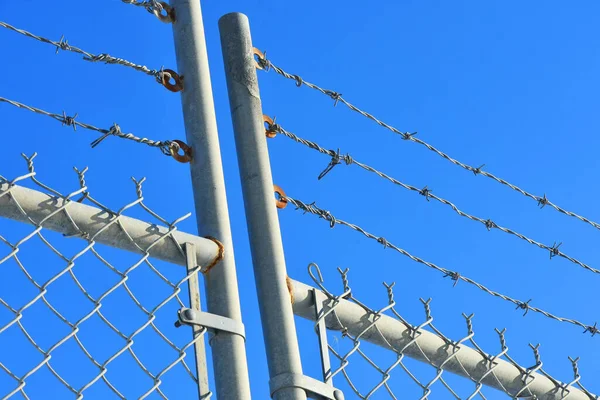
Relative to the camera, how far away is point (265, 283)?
10.6ft

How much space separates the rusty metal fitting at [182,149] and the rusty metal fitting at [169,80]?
194mm

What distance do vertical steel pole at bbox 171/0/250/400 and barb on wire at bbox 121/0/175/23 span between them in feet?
0.06

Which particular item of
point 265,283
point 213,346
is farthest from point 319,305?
point 213,346

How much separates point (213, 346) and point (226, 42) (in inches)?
40.6

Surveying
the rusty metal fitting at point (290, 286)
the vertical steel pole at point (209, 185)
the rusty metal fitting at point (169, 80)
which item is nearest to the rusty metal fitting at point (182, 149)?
the vertical steel pole at point (209, 185)

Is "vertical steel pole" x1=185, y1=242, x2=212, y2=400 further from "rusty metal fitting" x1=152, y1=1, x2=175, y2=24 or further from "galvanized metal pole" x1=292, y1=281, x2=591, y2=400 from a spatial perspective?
"rusty metal fitting" x1=152, y1=1, x2=175, y2=24

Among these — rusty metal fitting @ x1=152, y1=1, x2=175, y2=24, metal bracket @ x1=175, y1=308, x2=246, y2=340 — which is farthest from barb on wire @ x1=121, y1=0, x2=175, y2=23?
metal bracket @ x1=175, y1=308, x2=246, y2=340

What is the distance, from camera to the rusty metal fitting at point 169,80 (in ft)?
11.2

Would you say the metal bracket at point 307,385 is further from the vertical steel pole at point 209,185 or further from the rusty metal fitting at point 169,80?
the rusty metal fitting at point 169,80

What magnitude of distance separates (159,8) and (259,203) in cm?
68

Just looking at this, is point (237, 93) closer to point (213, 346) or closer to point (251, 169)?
point (251, 169)

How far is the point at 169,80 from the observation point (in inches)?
136

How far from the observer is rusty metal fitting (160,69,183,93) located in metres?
3.43

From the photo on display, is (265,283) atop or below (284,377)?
atop
